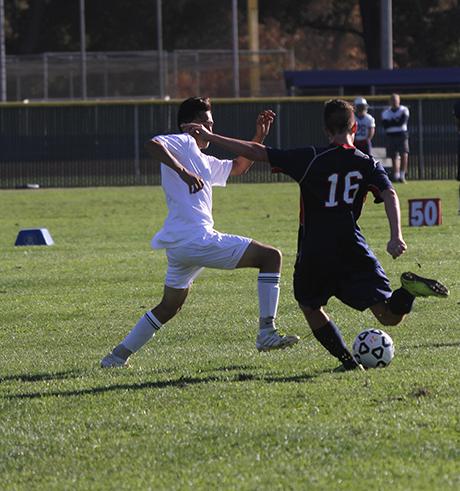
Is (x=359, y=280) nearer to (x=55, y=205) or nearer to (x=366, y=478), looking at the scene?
(x=366, y=478)

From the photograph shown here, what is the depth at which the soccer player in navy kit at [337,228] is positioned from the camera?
7762mm

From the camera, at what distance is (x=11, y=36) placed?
6050 centimetres

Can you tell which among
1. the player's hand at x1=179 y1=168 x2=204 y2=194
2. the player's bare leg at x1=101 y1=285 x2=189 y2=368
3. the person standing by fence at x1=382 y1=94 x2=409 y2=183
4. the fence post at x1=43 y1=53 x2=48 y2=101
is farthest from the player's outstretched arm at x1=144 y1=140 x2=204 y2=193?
the fence post at x1=43 y1=53 x2=48 y2=101

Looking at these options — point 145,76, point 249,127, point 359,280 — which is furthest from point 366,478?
point 145,76

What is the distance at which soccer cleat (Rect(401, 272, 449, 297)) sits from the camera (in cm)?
776

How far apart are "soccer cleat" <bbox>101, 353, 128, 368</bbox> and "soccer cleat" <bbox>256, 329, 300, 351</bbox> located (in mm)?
863

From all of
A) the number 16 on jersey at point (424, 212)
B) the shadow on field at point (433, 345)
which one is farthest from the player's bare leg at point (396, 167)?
the shadow on field at point (433, 345)

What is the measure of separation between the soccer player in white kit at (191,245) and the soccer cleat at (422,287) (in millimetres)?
780

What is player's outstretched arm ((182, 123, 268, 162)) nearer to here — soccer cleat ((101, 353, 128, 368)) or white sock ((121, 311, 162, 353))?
white sock ((121, 311, 162, 353))

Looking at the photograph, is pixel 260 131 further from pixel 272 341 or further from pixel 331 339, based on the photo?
pixel 331 339

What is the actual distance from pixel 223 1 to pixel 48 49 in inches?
343

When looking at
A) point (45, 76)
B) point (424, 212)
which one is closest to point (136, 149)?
point (45, 76)

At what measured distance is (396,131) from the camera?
100.0ft

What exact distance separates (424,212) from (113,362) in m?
11.2
